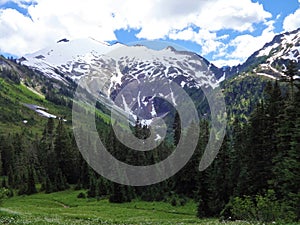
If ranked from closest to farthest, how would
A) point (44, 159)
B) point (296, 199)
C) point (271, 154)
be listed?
point (296, 199) < point (271, 154) < point (44, 159)

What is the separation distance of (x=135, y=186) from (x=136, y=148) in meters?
11.3

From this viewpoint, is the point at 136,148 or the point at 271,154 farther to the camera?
the point at 136,148

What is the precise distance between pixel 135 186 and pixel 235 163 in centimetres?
4249

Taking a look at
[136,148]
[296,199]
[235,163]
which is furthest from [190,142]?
[296,199]

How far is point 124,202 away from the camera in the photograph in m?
87.6

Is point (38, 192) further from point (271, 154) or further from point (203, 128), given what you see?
→ point (271, 154)

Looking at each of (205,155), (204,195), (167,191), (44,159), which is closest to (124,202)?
(167,191)

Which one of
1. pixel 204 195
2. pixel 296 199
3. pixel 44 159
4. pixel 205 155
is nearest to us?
pixel 296 199

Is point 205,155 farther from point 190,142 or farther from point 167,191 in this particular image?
point 167,191

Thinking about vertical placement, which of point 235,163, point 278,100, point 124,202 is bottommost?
point 124,202

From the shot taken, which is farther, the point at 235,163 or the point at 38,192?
the point at 38,192

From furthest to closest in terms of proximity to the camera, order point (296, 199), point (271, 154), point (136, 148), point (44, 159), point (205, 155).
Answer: point (44, 159) → point (136, 148) → point (205, 155) → point (271, 154) → point (296, 199)

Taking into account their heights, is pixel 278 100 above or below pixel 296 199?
above

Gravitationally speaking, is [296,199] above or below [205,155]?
below
